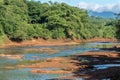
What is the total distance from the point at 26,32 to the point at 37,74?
235ft

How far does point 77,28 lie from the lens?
13788 centimetres

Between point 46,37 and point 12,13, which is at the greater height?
point 12,13

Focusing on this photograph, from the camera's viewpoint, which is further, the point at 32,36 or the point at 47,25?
the point at 47,25

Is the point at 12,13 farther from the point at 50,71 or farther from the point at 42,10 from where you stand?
the point at 50,71

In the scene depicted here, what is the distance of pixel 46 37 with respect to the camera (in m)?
119

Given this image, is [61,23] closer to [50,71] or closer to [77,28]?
[77,28]

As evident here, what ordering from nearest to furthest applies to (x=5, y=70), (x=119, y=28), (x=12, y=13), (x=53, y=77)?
1. (x=53, y=77)
2. (x=5, y=70)
3. (x=119, y=28)
4. (x=12, y=13)

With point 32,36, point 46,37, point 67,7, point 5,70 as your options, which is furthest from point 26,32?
point 5,70

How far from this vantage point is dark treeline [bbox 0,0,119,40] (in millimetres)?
104375

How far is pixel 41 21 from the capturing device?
5162 inches

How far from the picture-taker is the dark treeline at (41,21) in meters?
104

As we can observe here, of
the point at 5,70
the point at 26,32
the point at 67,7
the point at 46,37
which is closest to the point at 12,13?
the point at 26,32

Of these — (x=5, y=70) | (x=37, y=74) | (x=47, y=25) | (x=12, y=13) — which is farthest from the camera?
(x=47, y=25)

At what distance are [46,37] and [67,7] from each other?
20.9 meters
